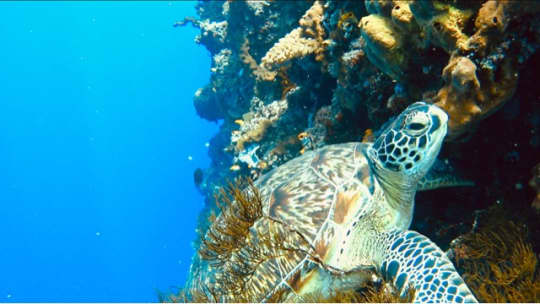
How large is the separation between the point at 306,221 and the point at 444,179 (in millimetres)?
1096

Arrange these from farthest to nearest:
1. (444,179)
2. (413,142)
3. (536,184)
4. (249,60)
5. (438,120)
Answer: (249,60) < (444,179) < (413,142) < (438,120) < (536,184)

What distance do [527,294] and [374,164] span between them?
1.18 metres

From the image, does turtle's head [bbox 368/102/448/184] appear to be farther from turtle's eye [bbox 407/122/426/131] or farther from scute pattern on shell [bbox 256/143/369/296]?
scute pattern on shell [bbox 256/143/369/296]

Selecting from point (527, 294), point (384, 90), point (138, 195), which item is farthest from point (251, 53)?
point (138, 195)

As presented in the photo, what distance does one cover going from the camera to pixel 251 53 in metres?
7.95

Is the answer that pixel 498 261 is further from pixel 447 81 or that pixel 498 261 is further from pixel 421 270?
pixel 447 81

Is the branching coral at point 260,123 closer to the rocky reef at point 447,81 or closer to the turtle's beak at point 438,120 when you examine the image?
the rocky reef at point 447,81

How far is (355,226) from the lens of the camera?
8.71ft

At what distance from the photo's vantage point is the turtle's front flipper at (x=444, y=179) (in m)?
2.69

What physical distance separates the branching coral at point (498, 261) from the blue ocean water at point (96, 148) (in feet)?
171

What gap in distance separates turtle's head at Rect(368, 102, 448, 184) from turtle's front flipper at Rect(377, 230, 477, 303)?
Result: 44cm

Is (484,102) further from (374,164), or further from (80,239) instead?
(80,239)

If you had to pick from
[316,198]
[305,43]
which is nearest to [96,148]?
[305,43]

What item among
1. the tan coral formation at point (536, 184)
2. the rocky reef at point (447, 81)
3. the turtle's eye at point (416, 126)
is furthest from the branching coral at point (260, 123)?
the tan coral formation at point (536, 184)
